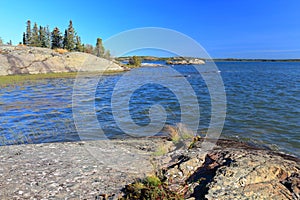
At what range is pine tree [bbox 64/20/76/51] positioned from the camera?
7925 centimetres

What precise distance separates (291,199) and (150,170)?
3251 millimetres

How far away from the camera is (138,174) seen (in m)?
6.01

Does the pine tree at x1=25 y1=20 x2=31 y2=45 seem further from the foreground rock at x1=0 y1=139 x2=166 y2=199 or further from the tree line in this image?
the foreground rock at x1=0 y1=139 x2=166 y2=199

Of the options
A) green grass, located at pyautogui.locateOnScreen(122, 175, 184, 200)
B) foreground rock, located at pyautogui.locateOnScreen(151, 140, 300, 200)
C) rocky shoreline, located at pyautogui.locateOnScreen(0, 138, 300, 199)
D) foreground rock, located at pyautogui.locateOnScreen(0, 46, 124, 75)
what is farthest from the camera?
foreground rock, located at pyautogui.locateOnScreen(0, 46, 124, 75)

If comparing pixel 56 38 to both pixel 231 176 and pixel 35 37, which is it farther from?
pixel 231 176

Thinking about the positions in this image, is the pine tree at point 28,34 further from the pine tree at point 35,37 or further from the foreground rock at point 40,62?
the foreground rock at point 40,62

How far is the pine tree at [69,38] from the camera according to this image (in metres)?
79.2

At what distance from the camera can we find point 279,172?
5598 mm

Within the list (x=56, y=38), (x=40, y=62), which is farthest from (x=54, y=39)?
(x=40, y=62)

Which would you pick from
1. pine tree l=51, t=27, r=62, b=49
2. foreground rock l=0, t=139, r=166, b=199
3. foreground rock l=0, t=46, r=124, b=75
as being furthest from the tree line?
foreground rock l=0, t=139, r=166, b=199

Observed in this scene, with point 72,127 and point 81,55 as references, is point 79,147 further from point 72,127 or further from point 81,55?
point 81,55

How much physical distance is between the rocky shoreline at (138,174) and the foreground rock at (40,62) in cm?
4151

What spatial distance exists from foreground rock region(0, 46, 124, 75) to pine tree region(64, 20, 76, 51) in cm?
2540

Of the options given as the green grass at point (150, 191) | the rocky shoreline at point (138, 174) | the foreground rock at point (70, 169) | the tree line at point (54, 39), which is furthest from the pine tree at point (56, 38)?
the green grass at point (150, 191)
